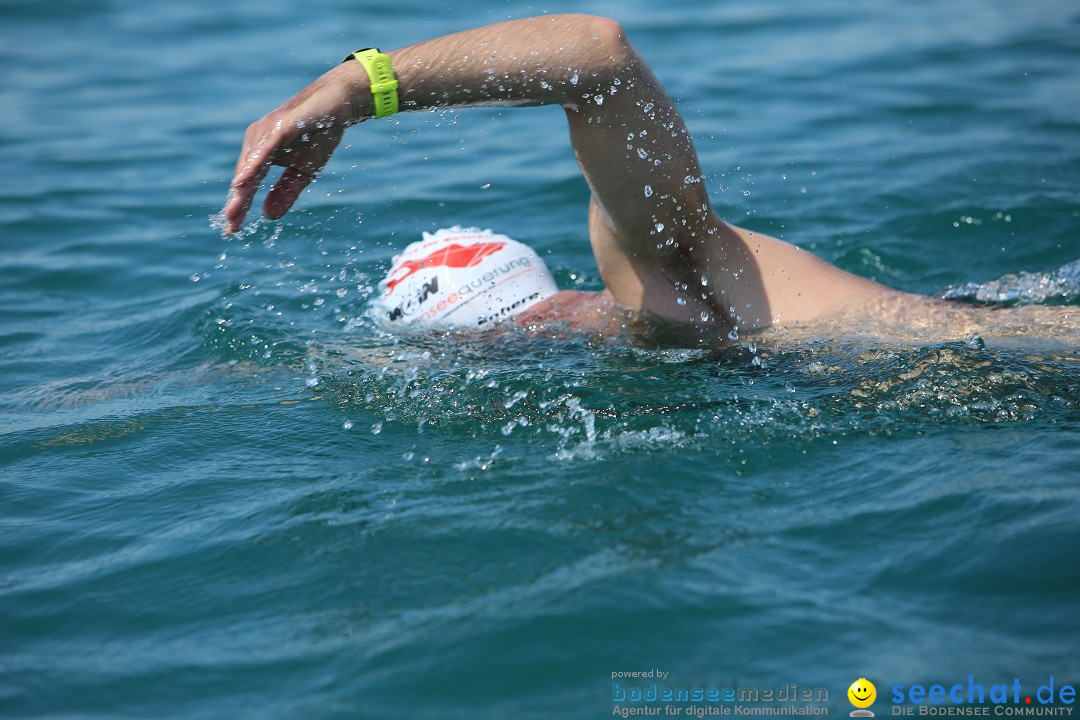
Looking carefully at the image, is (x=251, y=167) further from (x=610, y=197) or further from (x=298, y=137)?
(x=610, y=197)

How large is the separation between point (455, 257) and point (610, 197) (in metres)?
1.08

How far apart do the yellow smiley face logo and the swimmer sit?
6.39 feet

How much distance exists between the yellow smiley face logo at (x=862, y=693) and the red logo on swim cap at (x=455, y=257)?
2.83 m

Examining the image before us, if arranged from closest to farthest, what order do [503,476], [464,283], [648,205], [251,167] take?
[251,167] < [503,476] < [648,205] < [464,283]

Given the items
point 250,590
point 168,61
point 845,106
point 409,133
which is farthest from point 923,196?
point 168,61

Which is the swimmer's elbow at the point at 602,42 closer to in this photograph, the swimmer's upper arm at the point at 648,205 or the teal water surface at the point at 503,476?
the swimmer's upper arm at the point at 648,205

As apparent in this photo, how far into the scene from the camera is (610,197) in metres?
4.27

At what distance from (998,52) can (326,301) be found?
8007 mm

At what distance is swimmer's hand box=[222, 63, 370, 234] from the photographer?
3785 mm

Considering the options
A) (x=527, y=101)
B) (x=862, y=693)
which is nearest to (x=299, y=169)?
(x=527, y=101)

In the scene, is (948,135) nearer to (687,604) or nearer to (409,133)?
(409,133)

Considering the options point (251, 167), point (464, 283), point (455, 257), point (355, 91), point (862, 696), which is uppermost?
point (355, 91)

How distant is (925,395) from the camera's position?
4.12 m

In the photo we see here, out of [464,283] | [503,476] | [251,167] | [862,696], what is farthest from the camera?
[464,283]
